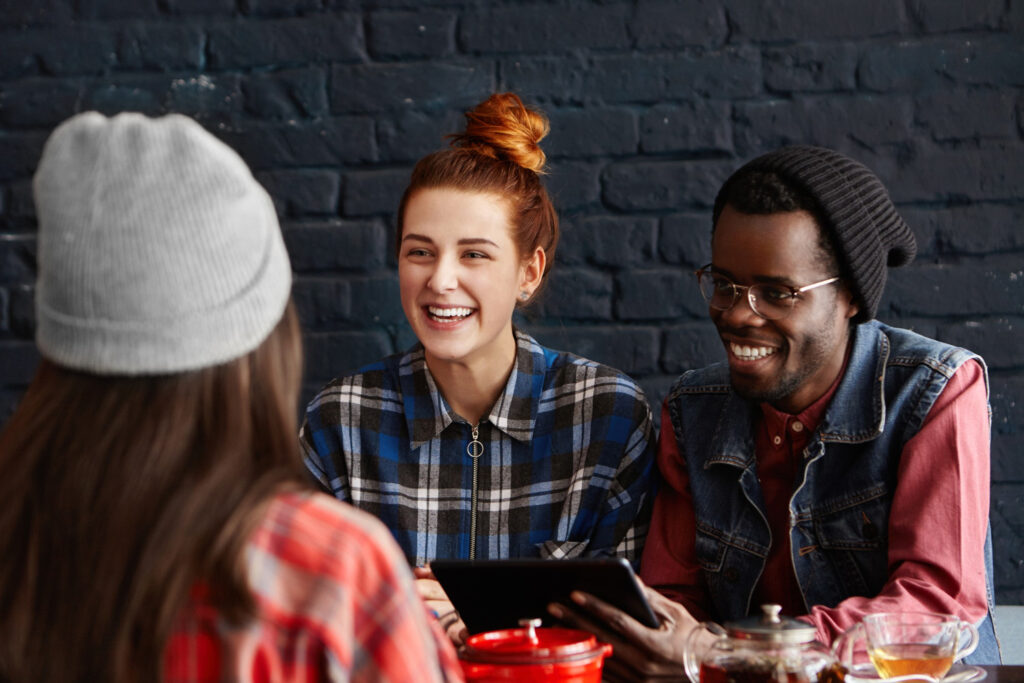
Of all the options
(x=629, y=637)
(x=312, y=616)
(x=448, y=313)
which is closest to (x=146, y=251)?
(x=312, y=616)

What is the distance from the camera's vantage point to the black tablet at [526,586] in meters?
1.30

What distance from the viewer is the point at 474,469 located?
6.79 feet

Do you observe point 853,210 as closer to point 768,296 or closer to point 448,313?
point 768,296

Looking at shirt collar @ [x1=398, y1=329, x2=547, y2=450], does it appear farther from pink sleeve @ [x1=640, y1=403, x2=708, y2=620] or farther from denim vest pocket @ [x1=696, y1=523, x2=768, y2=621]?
denim vest pocket @ [x1=696, y1=523, x2=768, y2=621]

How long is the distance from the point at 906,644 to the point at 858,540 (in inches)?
19.6

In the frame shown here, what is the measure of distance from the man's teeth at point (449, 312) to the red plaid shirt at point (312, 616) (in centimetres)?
119

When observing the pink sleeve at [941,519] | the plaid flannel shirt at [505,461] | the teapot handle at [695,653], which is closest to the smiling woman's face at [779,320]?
the pink sleeve at [941,519]

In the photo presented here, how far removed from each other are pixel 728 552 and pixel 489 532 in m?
0.45

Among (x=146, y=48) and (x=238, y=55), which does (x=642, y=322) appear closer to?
(x=238, y=55)

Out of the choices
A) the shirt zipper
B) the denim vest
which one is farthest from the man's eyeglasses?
the shirt zipper

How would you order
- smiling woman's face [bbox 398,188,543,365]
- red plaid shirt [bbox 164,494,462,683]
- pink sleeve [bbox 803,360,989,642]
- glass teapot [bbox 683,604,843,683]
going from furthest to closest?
smiling woman's face [bbox 398,188,543,365] < pink sleeve [bbox 803,360,989,642] < glass teapot [bbox 683,604,843,683] < red plaid shirt [bbox 164,494,462,683]

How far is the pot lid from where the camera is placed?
47.1 inches

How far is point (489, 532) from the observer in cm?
204

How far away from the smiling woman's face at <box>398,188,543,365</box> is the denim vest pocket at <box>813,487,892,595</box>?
0.70 m
